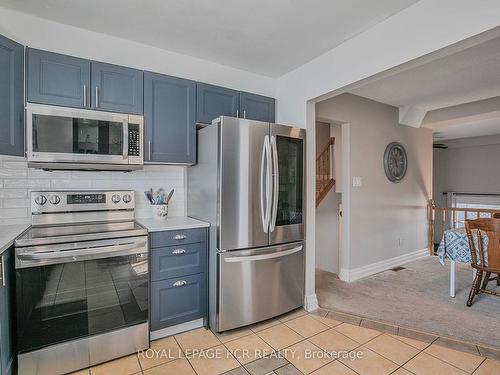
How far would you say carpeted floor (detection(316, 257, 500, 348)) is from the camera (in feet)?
7.56

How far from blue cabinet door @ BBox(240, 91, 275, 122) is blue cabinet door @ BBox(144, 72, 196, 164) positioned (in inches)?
21.1

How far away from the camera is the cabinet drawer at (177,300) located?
2.09 metres

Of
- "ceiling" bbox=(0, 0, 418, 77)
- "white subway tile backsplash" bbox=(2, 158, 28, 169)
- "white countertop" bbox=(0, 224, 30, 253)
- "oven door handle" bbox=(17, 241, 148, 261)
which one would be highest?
"ceiling" bbox=(0, 0, 418, 77)

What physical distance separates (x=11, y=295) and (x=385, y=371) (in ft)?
7.84

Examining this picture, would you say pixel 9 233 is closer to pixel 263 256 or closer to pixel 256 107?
pixel 263 256

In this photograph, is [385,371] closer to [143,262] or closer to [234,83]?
[143,262]

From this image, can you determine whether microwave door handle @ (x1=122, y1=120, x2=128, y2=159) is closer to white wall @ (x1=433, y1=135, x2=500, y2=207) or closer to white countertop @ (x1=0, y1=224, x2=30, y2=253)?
white countertop @ (x1=0, y1=224, x2=30, y2=253)

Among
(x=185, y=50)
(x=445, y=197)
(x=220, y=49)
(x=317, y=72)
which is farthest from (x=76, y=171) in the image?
(x=445, y=197)

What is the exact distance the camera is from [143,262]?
1975mm

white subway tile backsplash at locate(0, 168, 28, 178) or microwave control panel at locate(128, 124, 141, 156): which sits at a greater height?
microwave control panel at locate(128, 124, 141, 156)

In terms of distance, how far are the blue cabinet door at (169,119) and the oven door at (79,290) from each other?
0.79m

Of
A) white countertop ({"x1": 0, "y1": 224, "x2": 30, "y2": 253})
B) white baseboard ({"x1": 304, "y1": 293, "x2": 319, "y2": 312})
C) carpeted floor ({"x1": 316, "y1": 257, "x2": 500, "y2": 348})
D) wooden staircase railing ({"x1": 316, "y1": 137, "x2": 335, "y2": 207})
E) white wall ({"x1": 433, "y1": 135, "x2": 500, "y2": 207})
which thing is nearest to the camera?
white countertop ({"x1": 0, "y1": 224, "x2": 30, "y2": 253})

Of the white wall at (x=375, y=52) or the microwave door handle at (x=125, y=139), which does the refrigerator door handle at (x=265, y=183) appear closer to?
the white wall at (x=375, y=52)

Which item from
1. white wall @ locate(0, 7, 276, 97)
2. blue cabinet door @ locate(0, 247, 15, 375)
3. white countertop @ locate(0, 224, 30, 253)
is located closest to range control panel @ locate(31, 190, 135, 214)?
white countertop @ locate(0, 224, 30, 253)
